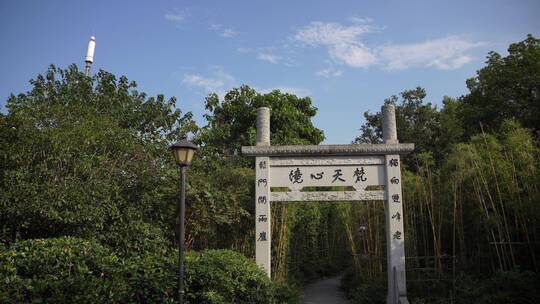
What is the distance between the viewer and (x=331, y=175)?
19.1 feet

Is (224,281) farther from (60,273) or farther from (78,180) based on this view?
(78,180)

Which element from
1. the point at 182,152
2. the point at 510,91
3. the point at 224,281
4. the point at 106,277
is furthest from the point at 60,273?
the point at 510,91

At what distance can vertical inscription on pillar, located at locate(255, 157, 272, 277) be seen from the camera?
570cm

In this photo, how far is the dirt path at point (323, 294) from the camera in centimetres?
736

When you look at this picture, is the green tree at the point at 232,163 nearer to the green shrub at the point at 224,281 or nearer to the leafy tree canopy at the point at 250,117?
the leafy tree canopy at the point at 250,117

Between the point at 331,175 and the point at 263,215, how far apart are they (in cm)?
111

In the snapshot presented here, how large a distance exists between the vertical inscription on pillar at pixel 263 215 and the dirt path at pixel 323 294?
2.01 m

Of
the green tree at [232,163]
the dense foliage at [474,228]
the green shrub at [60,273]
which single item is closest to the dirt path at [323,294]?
the dense foliage at [474,228]

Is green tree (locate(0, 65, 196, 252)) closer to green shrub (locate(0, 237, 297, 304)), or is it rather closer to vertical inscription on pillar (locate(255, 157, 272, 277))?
green shrub (locate(0, 237, 297, 304))

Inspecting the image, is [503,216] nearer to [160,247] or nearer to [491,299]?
[491,299]

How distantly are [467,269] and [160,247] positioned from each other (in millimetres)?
4487

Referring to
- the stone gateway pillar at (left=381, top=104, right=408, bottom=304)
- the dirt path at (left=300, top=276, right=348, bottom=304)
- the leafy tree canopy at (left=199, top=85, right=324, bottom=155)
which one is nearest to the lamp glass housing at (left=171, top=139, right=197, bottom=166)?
the stone gateway pillar at (left=381, top=104, right=408, bottom=304)

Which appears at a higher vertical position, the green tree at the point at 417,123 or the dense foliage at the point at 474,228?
the green tree at the point at 417,123

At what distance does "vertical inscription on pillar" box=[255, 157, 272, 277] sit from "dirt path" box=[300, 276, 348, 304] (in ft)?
6.59
